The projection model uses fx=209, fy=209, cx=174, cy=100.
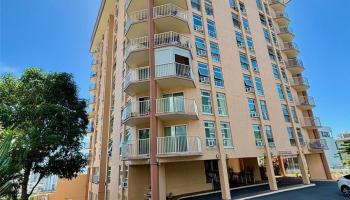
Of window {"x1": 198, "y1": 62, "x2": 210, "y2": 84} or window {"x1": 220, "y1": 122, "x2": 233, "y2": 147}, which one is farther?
window {"x1": 198, "y1": 62, "x2": 210, "y2": 84}

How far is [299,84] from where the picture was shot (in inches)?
1052

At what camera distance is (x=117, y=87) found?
23.0m

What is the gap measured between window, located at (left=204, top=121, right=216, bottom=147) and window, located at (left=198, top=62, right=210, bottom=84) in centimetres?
370

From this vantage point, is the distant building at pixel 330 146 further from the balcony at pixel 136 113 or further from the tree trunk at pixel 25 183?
the tree trunk at pixel 25 183

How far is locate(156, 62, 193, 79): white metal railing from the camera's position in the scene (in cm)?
1555

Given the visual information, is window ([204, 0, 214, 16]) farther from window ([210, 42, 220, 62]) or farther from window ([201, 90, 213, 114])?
window ([201, 90, 213, 114])

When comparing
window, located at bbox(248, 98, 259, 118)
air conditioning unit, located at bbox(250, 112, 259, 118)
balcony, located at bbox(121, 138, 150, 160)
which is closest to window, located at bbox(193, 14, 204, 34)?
window, located at bbox(248, 98, 259, 118)

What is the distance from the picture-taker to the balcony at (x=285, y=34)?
2903 centimetres

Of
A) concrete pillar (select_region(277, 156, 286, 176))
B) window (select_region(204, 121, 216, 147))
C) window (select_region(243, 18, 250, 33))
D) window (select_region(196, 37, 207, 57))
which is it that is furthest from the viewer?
concrete pillar (select_region(277, 156, 286, 176))

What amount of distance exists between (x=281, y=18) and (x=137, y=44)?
23.1 metres

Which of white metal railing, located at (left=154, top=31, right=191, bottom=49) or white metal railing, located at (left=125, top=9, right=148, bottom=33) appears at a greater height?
white metal railing, located at (left=125, top=9, right=148, bottom=33)

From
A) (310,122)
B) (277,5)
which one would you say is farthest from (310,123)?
(277,5)

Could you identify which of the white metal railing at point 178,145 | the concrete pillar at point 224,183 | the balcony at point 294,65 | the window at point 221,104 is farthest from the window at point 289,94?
the white metal railing at point 178,145

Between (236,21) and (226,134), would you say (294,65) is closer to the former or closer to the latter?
(236,21)
